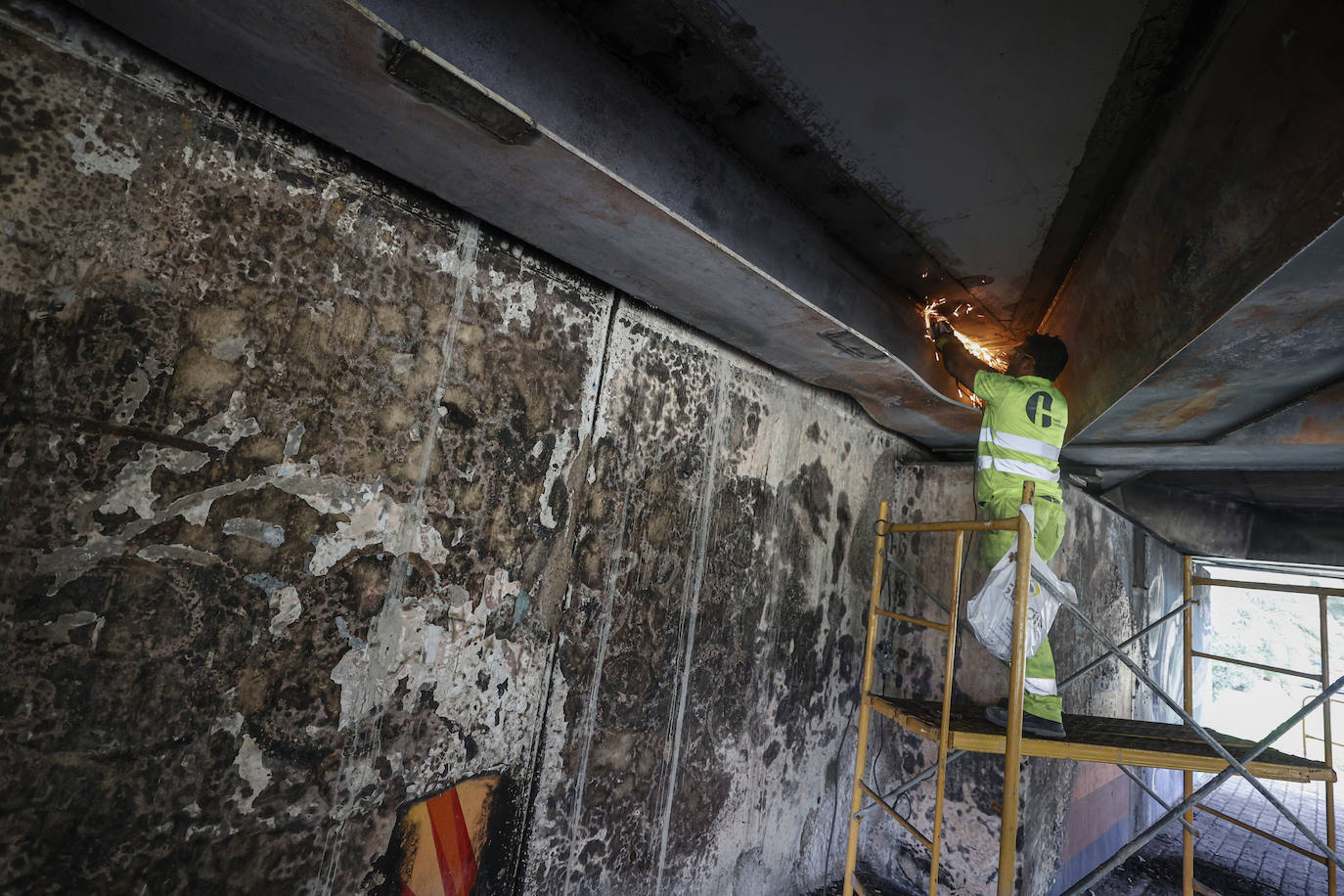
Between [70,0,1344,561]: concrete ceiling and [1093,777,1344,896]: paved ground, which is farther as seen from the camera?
[1093,777,1344,896]: paved ground

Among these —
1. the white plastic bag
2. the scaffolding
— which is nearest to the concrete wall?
the scaffolding

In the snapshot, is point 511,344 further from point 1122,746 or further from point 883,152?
point 1122,746

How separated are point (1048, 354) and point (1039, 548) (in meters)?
1.00

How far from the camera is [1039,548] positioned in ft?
9.80

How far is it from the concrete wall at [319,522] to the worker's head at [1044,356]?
1.52m

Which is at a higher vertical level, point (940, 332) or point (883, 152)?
point (883, 152)

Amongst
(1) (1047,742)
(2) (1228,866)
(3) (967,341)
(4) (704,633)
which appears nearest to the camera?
(1) (1047,742)

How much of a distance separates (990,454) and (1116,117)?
1551mm

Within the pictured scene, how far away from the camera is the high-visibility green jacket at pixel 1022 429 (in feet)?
9.41

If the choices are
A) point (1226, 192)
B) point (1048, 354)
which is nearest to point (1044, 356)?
point (1048, 354)

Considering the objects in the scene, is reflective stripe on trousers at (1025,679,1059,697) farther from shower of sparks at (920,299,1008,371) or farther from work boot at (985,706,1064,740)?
shower of sparks at (920,299,1008,371)

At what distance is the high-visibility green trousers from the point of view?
8.92 feet

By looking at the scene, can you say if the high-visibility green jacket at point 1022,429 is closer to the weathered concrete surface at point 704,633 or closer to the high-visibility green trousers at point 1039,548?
the high-visibility green trousers at point 1039,548

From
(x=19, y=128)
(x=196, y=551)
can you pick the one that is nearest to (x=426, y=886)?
(x=196, y=551)
